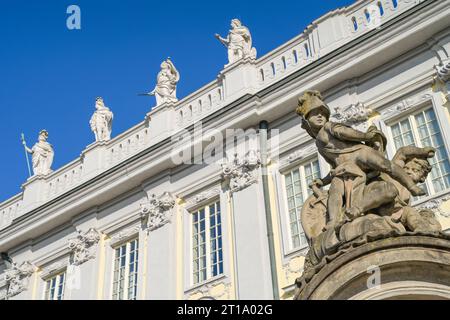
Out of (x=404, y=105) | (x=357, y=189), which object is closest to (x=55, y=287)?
(x=404, y=105)

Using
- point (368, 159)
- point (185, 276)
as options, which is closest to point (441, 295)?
point (368, 159)

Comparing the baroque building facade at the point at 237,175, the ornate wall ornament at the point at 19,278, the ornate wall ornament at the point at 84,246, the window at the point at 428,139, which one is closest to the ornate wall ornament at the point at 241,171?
the baroque building facade at the point at 237,175

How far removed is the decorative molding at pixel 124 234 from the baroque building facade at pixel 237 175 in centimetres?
4

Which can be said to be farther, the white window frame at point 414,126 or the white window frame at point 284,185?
the white window frame at point 284,185

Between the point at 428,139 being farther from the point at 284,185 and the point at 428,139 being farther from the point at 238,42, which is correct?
the point at 238,42

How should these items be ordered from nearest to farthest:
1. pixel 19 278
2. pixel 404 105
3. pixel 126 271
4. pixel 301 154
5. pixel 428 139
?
pixel 428 139, pixel 404 105, pixel 301 154, pixel 126 271, pixel 19 278

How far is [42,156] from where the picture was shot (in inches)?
911

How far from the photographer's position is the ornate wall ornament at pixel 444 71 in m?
14.2

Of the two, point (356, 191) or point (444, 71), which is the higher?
point (444, 71)

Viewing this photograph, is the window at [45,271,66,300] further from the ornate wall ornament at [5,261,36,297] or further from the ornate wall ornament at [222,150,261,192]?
the ornate wall ornament at [222,150,261,192]

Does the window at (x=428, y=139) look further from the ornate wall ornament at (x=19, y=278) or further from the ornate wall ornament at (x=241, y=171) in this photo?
the ornate wall ornament at (x=19, y=278)

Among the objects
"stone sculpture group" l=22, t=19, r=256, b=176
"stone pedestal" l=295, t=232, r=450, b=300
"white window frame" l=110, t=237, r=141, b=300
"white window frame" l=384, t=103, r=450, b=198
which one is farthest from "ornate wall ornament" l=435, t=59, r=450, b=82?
"stone pedestal" l=295, t=232, r=450, b=300

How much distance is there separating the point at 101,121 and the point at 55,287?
18.4 feet
